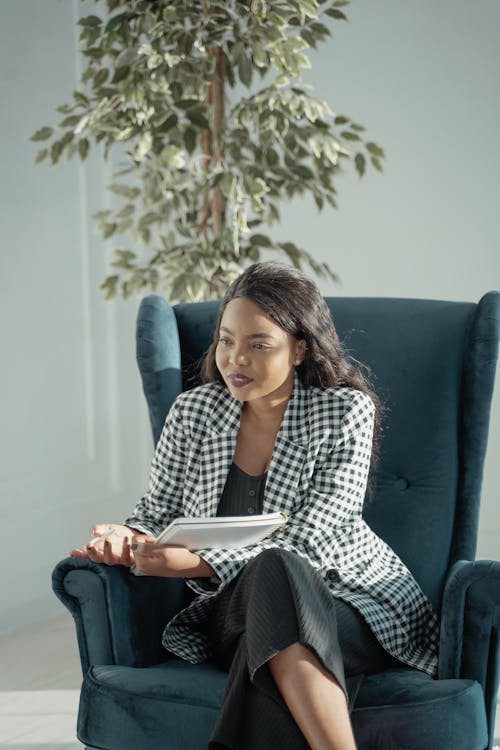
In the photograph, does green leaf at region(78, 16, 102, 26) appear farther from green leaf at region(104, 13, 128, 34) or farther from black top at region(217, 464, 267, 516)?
black top at region(217, 464, 267, 516)

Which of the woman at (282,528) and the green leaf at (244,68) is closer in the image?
the woman at (282,528)

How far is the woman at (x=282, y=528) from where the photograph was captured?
5.28ft

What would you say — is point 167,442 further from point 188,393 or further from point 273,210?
point 273,210

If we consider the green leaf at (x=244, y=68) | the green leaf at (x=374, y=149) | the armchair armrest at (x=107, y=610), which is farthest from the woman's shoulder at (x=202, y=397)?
the green leaf at (x=374, y=149)

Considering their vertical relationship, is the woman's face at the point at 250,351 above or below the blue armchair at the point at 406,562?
above

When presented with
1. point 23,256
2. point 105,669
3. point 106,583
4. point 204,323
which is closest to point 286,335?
point 204,323

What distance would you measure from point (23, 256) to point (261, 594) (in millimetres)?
1779

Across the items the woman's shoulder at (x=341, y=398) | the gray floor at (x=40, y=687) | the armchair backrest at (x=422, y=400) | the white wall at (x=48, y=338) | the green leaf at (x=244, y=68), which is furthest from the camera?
the white wall at (x=48, y=338)

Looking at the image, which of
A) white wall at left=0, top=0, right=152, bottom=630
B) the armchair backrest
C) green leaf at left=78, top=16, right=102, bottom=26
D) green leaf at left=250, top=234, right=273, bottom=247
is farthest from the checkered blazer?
white wall at left=0, top=0, right=152, bottom=630

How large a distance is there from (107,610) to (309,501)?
1.32ft

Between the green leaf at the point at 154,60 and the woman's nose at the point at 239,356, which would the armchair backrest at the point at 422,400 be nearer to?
the woman's nose at the point at 239,356

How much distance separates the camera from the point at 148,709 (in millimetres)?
1688

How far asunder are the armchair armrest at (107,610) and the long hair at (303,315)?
0.50m

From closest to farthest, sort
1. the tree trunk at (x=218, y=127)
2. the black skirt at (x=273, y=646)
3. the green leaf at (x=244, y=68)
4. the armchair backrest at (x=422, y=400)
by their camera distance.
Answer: the black skirt at (x=273, y=646) < the armchair backrest at (x=422, y=400) < the green leaf at (x=244, y=68) < the tree trunk at (x=218, y=127)
